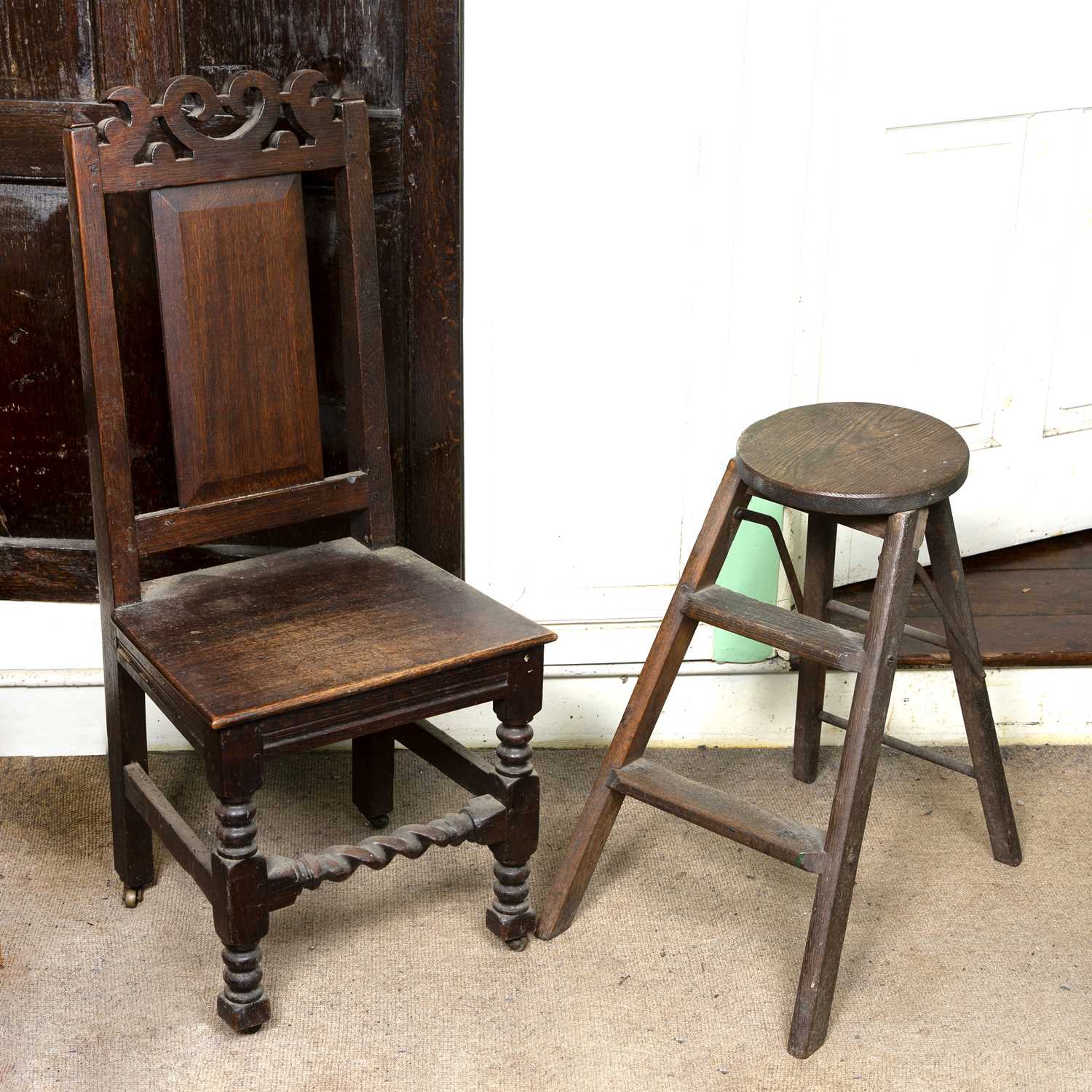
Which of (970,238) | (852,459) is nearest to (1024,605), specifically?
(970,238)

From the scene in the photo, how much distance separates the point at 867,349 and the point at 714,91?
64 cm

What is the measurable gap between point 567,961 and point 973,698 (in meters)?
0.76

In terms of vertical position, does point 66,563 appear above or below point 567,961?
above

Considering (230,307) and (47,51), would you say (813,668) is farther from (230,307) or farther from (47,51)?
(47,51)

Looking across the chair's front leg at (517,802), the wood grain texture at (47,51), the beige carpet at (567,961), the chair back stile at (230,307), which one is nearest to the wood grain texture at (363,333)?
the chair back stile at (230,307)

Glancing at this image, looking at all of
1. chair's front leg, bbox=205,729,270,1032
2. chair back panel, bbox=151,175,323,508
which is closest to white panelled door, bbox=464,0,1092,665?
chair back panel, bbox=151,175,323,508

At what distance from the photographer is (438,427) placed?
8.29ft

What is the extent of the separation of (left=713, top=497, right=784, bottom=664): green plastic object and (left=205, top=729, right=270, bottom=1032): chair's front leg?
100 cm

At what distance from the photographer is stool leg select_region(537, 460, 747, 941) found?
215 centimetres

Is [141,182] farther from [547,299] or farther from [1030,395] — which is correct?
[1030,395]

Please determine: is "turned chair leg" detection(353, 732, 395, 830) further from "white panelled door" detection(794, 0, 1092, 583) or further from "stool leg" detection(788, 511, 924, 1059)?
"white panelled door" detection(794, 0, 1092, 583)

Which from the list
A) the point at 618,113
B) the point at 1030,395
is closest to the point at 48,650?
the point at 618,113

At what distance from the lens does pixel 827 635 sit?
79.8 inches

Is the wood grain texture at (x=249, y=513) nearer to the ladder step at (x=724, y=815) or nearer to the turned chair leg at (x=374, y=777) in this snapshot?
the turned chair leg at (x=374, y=777)
